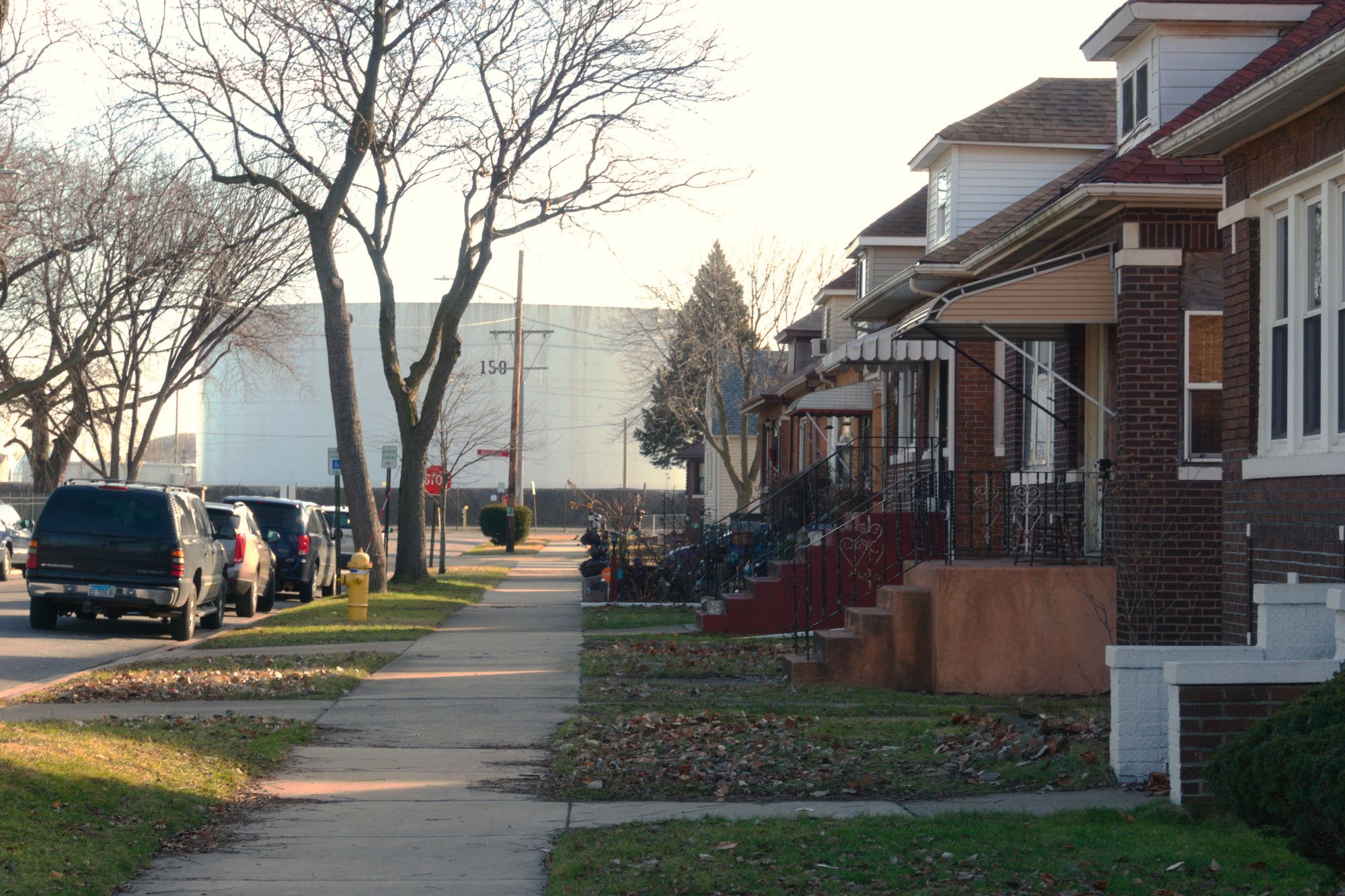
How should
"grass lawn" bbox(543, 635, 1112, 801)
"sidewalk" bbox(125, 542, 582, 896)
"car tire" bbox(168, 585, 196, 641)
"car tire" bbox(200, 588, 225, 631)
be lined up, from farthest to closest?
"car tire" bbox(200, 588, 225, 631)
"car tire" bbox(168, 585, 196, 641)
"grass lawn" bbox(543, 635, 1112, 801)
"sidewalk" bbox(125, 542, 582, 896)

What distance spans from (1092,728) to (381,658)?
8.22 metres

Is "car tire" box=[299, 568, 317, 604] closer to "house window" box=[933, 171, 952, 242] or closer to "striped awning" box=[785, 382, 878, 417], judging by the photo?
"striped awning" box=[785, 382, 878, 417]

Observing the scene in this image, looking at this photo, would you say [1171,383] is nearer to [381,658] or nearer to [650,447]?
[381,658]

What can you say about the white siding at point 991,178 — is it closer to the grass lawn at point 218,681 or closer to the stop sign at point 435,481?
the grass lawn at point 218,681

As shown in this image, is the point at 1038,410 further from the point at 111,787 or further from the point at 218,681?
the point at 111,787

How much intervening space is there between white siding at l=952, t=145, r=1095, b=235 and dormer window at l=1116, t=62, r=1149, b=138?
451 cm

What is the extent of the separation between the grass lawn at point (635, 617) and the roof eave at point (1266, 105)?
11.0 meters

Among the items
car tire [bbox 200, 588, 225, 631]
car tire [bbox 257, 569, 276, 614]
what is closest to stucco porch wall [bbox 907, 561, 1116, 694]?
car tire [bbox 200, 588, 225, 631]

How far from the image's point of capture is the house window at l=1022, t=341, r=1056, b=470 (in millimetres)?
15469

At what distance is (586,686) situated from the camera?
43.6 ft

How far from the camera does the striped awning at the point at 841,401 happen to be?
2634 cm

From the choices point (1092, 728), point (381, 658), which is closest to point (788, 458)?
point (381, 658)

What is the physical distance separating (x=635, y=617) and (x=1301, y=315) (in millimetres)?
12766

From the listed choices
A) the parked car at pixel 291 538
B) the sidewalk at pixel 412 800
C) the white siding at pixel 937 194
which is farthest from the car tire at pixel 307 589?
the white siding at pixel 937 194
